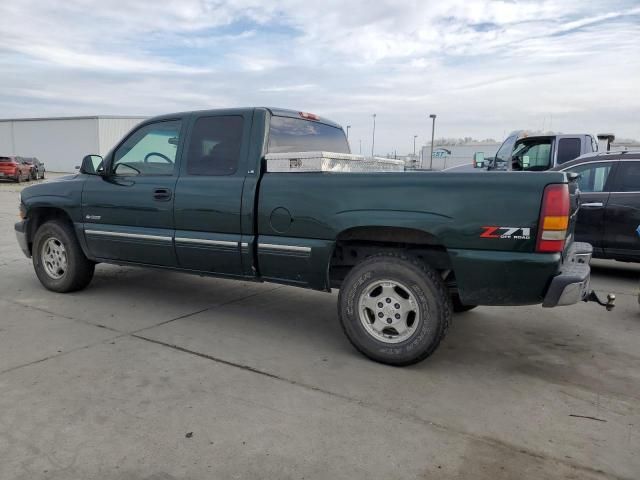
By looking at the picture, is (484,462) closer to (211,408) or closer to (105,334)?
(211,408)

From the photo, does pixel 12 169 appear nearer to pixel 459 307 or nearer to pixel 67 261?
pixel 67 261

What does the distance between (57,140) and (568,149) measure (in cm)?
4738

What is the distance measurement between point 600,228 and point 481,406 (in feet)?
14.9

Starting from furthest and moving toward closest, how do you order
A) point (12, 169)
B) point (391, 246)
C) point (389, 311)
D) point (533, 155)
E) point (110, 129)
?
point (110, 129) < point (12, 169) < point (533, 155) < point (391, 246) < point (389, 311)

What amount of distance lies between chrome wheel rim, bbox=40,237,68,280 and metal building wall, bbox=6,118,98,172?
42.2 meters

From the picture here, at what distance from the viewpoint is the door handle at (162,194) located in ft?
15.4

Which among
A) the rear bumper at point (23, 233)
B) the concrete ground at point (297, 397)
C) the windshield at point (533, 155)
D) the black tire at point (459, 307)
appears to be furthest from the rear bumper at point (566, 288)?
the windshield at point (533, 155)

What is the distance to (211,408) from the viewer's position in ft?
10.1

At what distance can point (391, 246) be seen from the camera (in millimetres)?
4031

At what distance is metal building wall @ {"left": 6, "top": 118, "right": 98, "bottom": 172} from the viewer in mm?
44906

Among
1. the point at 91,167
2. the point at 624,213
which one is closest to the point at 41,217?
the point at 91,167

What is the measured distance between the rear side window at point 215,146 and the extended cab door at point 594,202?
15.6 ft

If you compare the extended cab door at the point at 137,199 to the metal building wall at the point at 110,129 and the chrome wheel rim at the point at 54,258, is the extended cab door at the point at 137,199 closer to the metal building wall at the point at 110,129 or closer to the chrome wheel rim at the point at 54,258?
the chrome wheel rim at the point at 54,258

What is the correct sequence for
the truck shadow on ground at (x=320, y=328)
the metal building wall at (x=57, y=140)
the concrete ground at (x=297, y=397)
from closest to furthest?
the concrete ground at (x=297, y=397), the truck shadow on ground at (x=320, y=328), the metal building wall at (x=57, y=140)
